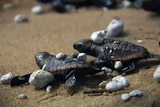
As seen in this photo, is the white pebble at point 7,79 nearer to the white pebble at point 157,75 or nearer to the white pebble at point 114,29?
the white pebble at point 157,75

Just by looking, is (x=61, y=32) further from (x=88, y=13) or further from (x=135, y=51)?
(x=135, y=51)

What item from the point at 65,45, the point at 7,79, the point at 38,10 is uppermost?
the point at 7,79

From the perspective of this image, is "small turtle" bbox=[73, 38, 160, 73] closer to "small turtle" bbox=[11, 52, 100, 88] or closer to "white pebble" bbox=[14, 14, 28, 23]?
"small turtle" bbox=[11, 52, 100, 88]

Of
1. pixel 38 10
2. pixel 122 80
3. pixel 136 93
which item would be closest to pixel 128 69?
pixel 122 80

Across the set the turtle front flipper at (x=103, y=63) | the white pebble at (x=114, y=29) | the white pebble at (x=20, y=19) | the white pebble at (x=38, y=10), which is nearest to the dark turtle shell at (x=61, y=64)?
the turtle front flipper at (x=103, y=63)

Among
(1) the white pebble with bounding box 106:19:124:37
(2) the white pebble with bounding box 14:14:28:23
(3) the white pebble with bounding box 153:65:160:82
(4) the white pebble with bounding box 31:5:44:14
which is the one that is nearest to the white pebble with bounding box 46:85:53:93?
(3) the white pebble with bounding box 153:65:160:82

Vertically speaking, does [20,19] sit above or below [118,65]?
below

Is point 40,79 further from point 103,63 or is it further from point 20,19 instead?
point 20,19
